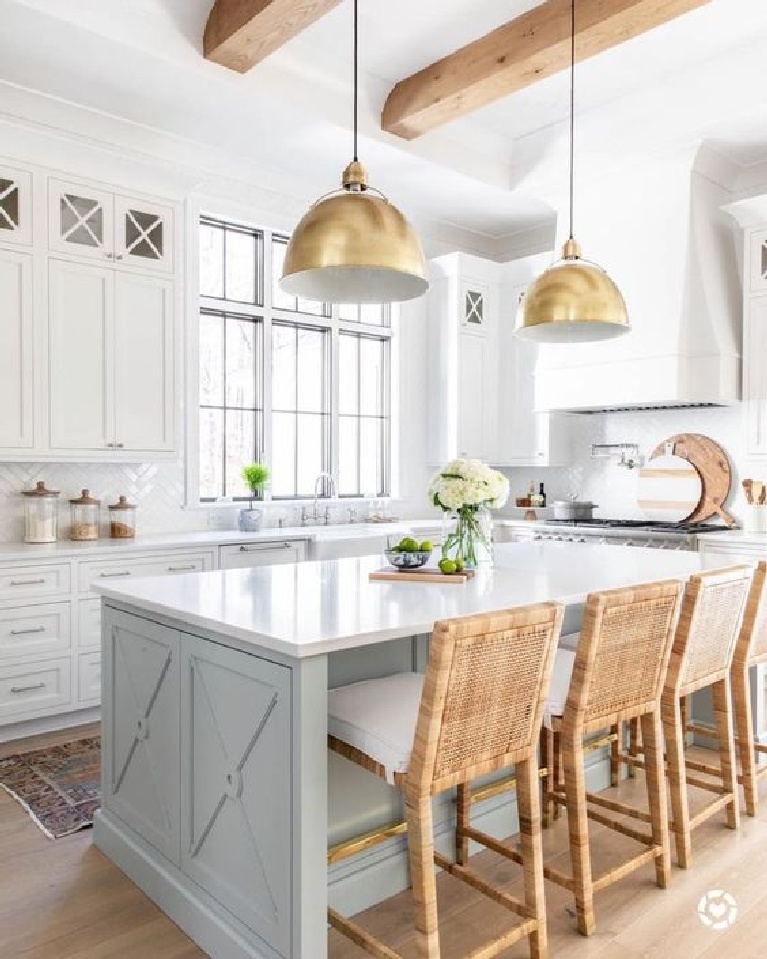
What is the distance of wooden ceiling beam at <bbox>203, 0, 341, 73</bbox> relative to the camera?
3402 millimetres

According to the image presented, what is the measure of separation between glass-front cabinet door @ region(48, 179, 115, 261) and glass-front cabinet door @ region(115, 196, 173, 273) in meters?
0.05

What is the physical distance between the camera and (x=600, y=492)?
6082 millimetres

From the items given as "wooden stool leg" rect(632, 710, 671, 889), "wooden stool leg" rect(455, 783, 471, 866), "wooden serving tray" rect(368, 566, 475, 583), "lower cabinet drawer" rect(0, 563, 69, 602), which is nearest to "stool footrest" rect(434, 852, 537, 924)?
"wooden stool leg" rect(455, 783, 471, 866)

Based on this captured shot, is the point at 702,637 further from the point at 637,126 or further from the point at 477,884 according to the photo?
the point at 637,126

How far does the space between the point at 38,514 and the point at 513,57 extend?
3.35m

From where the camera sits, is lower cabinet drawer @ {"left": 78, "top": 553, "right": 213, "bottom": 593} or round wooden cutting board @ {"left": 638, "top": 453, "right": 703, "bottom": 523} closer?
lower cabinet drawer @ {"left": 78, "top": 553, "right": 213, "bottom": 593}

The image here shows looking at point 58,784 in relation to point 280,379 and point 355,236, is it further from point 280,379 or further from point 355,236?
point 280,379

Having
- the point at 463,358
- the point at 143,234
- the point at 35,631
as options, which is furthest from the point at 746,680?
the point at 143,234

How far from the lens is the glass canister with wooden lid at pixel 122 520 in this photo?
4.50 metres

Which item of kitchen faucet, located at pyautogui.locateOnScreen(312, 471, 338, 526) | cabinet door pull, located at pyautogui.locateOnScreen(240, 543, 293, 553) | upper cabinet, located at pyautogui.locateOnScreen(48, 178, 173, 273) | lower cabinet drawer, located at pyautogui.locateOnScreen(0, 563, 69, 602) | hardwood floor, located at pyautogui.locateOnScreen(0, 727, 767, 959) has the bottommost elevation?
hardwood floor, located at pyautogui.locateOnScreen(0, 727, 767, 959)

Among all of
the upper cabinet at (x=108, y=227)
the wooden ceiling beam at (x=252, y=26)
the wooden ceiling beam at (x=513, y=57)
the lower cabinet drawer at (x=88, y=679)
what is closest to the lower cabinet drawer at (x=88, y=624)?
→ the lower cabinet drawer at (x=88, y=679)

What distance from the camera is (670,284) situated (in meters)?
4.88

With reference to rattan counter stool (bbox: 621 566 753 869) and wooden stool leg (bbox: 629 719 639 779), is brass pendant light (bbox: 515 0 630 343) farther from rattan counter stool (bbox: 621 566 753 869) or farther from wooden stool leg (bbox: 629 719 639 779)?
wooden stool leg (bbox: 629 719 639 779)

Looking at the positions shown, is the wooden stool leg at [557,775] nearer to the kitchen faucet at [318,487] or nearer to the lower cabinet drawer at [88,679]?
the lower cabinet drawer at [88,679]
